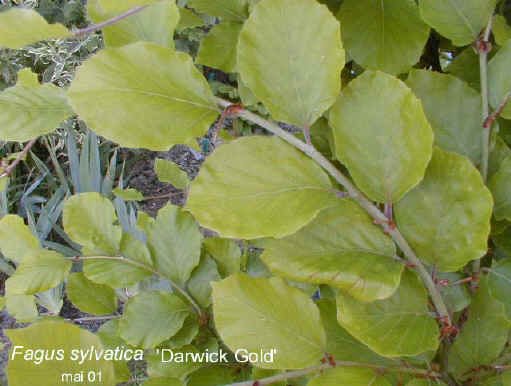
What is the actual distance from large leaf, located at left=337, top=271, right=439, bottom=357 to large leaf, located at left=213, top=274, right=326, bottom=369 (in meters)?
0.03

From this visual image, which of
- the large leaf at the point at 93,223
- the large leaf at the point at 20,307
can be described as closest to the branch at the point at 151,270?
the large leaf at the point at 93,223

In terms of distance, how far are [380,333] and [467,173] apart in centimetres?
11

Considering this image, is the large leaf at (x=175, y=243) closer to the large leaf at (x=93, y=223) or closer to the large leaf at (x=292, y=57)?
the large leaf at (x=93, y=223)

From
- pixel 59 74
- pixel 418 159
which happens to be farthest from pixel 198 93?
pixel 59 74

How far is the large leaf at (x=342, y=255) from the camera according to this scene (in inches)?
10.4

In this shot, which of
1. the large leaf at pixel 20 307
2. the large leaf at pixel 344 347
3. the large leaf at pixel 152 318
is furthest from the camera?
the large leaf at pixel 20 307

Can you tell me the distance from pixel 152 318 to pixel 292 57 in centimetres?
30

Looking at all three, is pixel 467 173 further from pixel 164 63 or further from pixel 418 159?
pixel 164 63

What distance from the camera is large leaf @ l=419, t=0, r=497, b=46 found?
336mm

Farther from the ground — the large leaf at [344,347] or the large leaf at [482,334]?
the large leaf at [482,334]

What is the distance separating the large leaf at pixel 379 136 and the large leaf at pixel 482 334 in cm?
11

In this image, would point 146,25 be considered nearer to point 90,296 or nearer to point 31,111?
point 31,111

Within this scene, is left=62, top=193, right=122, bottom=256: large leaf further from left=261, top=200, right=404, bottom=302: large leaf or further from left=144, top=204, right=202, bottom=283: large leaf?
left=261, top=200, right=404, bottom=302: large leaf

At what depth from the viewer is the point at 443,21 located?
340mm
